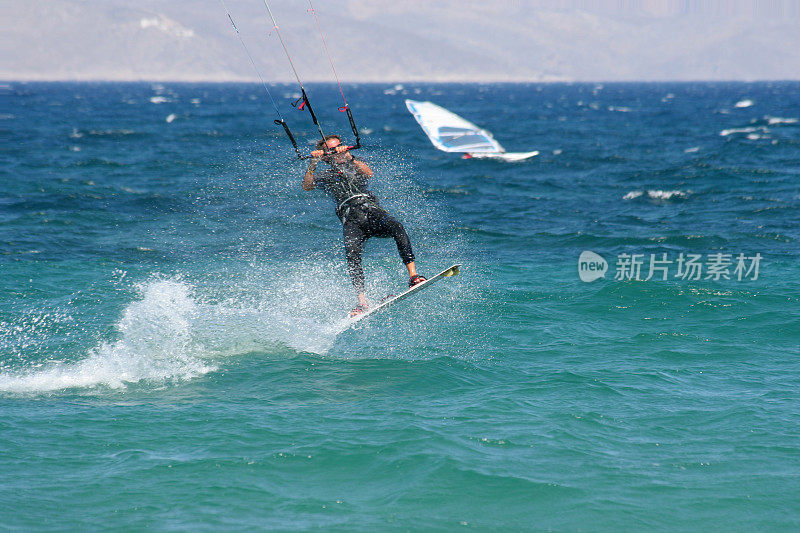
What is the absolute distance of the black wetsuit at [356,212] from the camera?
11.0m

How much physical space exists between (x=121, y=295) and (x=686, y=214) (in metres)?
16.8

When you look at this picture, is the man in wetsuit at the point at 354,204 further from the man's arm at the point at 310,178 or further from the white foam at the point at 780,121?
the white foam at the point at 780,121

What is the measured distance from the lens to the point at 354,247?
11.1 meters

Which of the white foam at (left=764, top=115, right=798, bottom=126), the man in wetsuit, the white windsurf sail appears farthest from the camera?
the white foam at (left=764, top=115, right=798, bottom=126)

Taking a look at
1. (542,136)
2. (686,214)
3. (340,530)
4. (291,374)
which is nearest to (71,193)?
(291,374)

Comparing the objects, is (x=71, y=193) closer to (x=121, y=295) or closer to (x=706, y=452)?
(x=121, y=295)

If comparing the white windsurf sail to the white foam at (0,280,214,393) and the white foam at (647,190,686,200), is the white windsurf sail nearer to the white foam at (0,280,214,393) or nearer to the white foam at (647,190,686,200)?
the white foam at (647,190,686,200)

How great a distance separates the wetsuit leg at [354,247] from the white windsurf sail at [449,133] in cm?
2735

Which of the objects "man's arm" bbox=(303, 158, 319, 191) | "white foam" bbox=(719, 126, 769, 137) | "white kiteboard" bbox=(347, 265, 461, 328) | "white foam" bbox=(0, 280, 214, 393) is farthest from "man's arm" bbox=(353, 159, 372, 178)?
"white foam" bbox=(719, 126, 769, 137)

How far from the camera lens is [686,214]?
77.7 feet

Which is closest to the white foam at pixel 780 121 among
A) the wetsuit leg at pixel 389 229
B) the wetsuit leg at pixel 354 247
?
the wetsuit leg at pixel 389 229

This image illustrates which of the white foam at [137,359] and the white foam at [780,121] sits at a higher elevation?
the white foam at [780,121]

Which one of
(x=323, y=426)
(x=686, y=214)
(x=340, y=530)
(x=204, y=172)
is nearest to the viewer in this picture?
(x=340, y=530)

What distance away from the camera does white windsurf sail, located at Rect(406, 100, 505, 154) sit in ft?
131
